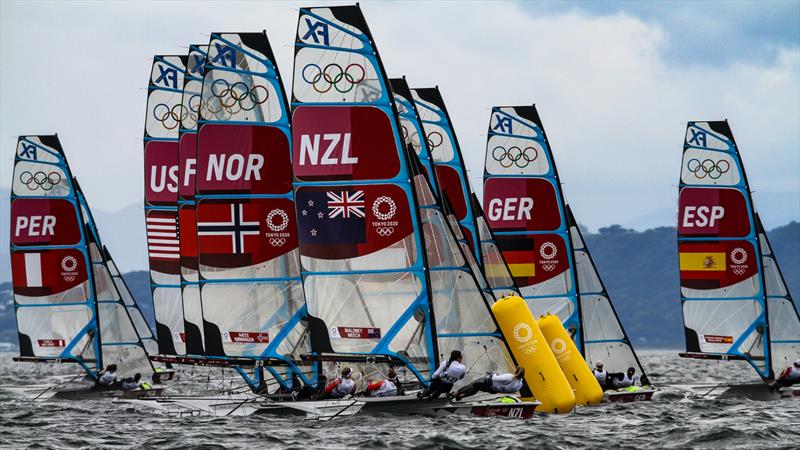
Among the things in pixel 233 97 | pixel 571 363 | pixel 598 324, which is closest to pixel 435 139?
pixel 598 324

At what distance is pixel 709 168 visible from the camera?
39.8 meters

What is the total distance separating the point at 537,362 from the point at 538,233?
42.9 ft

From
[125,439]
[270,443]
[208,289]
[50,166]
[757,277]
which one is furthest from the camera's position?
[50,166]

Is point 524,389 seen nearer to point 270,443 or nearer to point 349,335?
point 349,335

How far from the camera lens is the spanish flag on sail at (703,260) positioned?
39469mm

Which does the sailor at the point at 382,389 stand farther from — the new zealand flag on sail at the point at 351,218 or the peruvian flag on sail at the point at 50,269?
the peruvian flag on sail at the point at 50,269

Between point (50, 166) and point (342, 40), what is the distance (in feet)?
61.6

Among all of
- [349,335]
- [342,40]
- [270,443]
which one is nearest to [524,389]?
[349,335]

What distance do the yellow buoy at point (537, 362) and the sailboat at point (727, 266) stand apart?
44.7 feet

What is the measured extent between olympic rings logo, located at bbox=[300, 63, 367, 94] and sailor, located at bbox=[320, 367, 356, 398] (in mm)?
5818

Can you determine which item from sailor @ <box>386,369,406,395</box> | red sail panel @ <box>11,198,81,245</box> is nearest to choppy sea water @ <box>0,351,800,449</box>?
sailor @ <box>386,369,406,395</box>

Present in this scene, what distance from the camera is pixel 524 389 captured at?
27.0 metres

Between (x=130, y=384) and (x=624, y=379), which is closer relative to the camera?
(x=624, y=379)

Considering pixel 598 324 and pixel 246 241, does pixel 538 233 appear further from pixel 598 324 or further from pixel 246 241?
pixel 246 241
